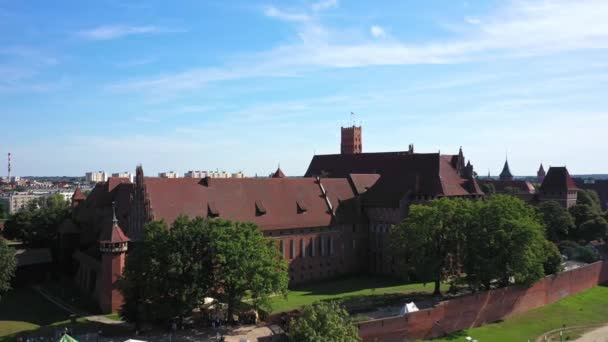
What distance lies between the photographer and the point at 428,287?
2490 inches

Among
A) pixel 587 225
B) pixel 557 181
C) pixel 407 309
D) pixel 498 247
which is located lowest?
pixel 407 309

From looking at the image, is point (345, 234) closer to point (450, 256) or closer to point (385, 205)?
point (385, 205)

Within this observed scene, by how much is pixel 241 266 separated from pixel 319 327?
1088cm

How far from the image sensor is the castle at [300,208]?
6175 cm

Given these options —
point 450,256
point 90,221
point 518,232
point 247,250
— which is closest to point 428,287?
point 450,256

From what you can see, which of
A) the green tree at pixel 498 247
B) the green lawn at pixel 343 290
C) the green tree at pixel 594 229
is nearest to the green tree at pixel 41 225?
the green lawn at pixel 343 290

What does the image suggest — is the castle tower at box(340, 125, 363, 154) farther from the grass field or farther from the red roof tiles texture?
the grass field

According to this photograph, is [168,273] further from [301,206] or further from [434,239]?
[301,206]

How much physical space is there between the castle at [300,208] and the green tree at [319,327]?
84.2 feet

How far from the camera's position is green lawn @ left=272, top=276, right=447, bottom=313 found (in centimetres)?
5628

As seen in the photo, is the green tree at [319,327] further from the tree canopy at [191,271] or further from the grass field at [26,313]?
the grass field at [26,313]

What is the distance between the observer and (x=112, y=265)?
5375 cm

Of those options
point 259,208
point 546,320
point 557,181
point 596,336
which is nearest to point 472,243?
point 546,320

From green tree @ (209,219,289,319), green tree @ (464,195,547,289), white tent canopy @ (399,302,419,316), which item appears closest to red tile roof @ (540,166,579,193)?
green tree @ (464,195,547,289)
